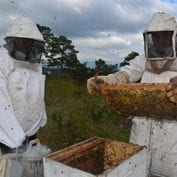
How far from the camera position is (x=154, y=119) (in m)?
3.51

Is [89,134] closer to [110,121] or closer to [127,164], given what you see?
[110,121]

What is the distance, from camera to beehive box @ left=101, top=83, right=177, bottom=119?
3.11m

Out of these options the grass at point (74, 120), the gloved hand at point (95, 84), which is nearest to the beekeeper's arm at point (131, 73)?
the gloved hand at point (95, 84)

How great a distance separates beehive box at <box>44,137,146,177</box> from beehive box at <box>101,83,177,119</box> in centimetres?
51

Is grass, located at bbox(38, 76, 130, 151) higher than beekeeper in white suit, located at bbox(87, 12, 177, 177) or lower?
lower

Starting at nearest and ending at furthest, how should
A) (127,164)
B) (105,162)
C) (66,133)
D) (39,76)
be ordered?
(127,164), (105,162), (39,76), (66,133)

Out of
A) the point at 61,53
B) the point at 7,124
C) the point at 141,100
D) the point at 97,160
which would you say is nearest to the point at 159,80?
the point at 141,100

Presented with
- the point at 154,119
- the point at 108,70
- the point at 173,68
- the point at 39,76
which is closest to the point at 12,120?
the point at 39,76

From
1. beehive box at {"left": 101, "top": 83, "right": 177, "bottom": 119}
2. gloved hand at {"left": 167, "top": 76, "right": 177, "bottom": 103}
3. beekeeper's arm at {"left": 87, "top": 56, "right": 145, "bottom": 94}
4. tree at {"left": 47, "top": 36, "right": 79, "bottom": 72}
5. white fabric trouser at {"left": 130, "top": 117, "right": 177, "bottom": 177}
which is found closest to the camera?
gloved hand at {"left": 167, "top": 76, "right": 177, "bottom": 103}

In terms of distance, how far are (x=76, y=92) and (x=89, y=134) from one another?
7065mm

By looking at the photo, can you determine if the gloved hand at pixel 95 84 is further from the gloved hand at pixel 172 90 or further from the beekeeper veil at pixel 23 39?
the gloved hand at pixel 172 90

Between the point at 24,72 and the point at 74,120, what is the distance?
4.70 metres

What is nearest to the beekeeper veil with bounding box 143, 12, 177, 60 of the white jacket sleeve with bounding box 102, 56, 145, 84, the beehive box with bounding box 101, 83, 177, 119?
the white jacket sleeve with bounding box 102, 56, 145, 84

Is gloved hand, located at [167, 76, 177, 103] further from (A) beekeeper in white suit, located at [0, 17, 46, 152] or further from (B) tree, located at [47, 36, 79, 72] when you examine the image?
(B) tree, located at [47, 36, 79, 72]
